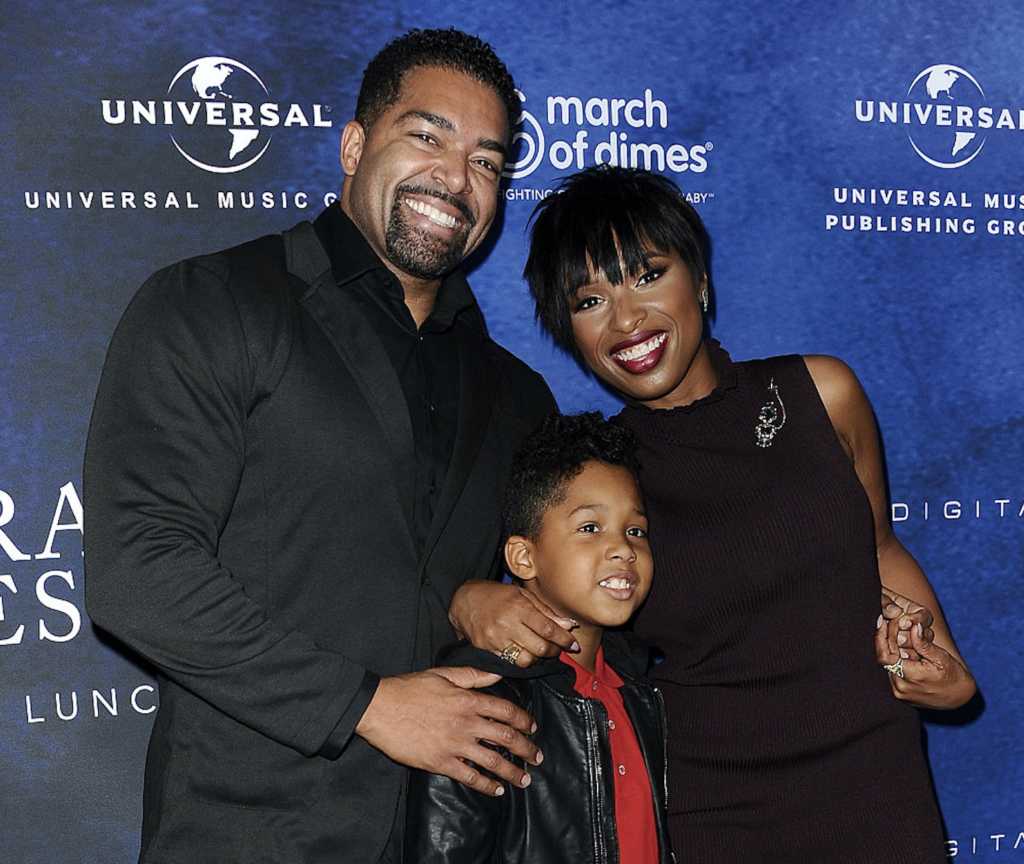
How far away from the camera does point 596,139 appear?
2545 mm

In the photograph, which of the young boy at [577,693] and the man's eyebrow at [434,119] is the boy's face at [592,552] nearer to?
the young boy at [577,693]

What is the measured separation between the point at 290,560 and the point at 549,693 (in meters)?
0.45

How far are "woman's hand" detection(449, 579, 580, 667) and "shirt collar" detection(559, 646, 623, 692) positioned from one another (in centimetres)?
9

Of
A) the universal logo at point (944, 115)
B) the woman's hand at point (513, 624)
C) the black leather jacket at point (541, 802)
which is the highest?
the universal logo at point (944, 115)

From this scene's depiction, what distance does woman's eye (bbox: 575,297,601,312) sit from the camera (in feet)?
6.39

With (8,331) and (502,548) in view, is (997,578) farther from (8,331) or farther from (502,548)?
(8,331)

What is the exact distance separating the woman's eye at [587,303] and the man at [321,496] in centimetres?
20

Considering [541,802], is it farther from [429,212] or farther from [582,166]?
[582,166]

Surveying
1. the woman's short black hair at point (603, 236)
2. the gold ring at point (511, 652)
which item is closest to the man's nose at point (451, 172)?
the woman's short black hair at point (603, 236)

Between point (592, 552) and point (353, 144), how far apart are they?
0.80 m

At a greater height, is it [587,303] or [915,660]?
[587,303]

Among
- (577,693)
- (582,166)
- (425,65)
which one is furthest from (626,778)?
(582,166)

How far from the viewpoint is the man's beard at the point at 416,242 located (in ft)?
5.87

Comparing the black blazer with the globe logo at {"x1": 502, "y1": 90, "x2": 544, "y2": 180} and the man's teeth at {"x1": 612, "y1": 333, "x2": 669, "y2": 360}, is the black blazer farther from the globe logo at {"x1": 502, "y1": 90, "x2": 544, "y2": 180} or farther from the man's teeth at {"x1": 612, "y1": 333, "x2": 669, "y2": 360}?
the globe logo at {"x1": 502, "y1": 90, "x2": 544, "y2": 180}
